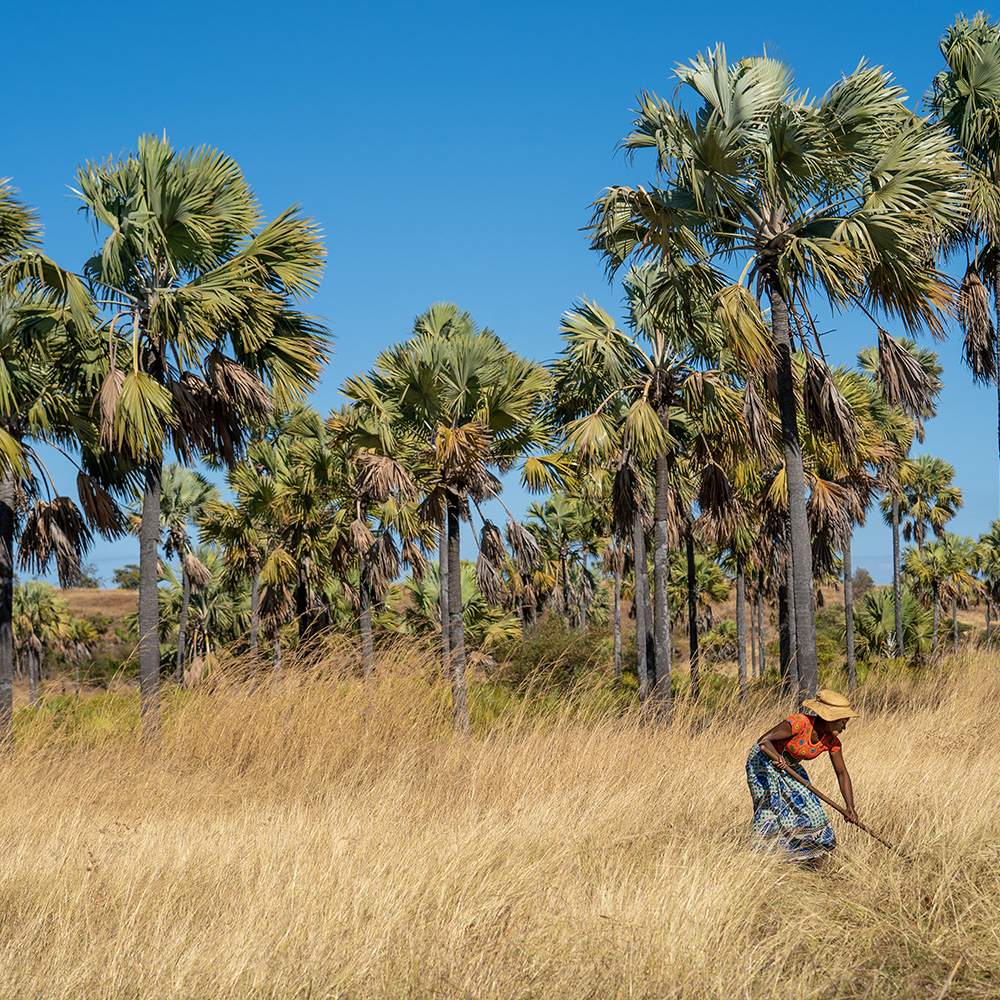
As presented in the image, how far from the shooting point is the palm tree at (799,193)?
9.46 metres

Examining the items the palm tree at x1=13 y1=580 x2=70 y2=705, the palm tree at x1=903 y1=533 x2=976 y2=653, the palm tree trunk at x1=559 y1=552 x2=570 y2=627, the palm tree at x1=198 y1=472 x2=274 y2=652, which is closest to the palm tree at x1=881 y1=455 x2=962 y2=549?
the palm tree at x1=903 y1=533 x2=976 y2=653

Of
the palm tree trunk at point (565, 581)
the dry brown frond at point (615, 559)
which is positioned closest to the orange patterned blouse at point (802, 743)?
the dry brown frond at point (615, 559)

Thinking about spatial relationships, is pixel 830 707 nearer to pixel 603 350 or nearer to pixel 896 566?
pixel 603 350

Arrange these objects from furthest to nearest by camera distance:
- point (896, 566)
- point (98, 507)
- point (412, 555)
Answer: point (896, 566), point (412, 555), point (98, 507)

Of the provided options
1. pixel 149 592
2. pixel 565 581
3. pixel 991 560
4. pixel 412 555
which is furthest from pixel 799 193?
pixel 991 560

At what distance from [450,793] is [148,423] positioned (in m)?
5.78

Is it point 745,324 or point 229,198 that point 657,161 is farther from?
point 229,198

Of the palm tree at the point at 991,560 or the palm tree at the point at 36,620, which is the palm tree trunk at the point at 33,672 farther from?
the palm tree at the point at 991,560

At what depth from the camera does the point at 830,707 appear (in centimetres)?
511

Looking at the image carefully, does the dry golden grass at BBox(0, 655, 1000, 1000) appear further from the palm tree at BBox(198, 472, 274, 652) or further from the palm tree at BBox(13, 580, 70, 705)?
the palm tree at BBox(13, 580, 70, 705)

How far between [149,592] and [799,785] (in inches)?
331

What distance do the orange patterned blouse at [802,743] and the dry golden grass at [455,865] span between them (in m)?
0.61

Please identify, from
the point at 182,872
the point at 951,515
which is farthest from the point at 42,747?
the point at 951,515

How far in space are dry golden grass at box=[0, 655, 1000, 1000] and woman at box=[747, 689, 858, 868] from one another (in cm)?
16
